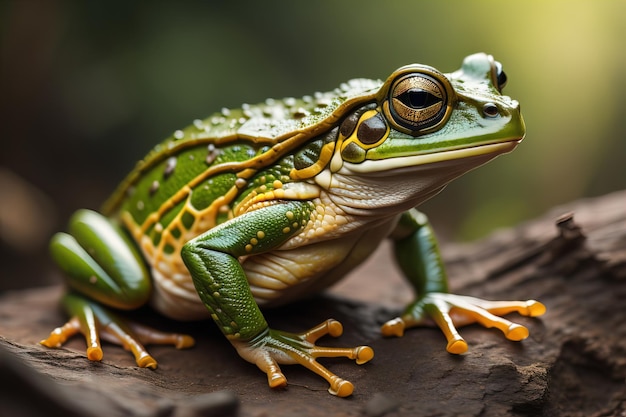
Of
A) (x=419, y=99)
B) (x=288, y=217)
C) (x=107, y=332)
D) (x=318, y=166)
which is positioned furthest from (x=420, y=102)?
(x=107, y=332)

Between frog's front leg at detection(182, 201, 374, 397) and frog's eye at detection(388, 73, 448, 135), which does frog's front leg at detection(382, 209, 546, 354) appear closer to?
frog's front leg at detection(182, 201, 374, 397)

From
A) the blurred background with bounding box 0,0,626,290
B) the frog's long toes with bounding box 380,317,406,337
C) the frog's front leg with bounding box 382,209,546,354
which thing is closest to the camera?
the frog's front leg with bounding box 382,209,546,354

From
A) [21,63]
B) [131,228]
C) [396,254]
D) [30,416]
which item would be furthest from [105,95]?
[30,416]

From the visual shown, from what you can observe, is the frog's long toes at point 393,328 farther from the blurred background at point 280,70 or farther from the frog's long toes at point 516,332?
the blurred background at point 280,70

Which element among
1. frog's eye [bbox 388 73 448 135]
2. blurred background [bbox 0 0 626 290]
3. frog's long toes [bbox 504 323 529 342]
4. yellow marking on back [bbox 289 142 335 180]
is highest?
blurred background [bbox 0 0 626 290]

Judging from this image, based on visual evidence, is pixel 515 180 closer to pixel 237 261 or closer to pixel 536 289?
pixel 536 289

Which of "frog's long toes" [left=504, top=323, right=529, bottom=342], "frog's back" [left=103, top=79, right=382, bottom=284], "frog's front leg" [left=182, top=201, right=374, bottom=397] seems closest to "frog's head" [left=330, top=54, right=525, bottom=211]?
"frog's back" [left=103, top=79, right=382, bottom=284]

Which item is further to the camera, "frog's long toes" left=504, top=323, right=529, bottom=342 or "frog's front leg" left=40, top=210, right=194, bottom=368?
"frog's front leg" left=40, top=210, right=194, bottom=368
